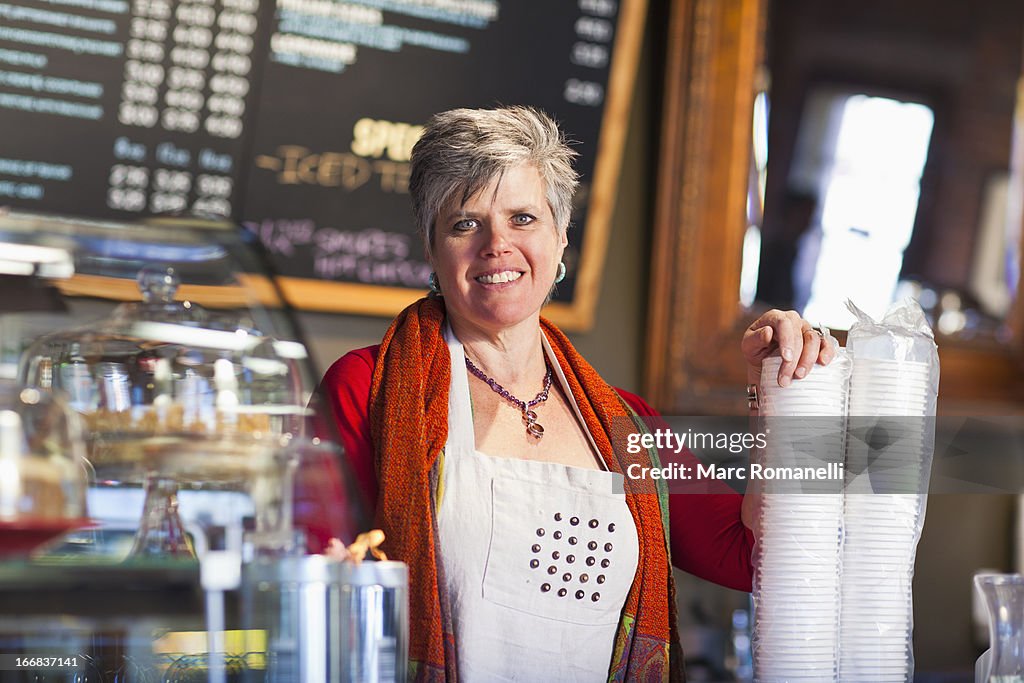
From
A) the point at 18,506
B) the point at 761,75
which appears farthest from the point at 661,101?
the point at 18,506

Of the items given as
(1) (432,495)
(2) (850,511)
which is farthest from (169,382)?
(2) (850,511)

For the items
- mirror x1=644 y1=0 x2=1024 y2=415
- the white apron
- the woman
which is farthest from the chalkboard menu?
the white apron

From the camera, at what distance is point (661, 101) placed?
8.03 ft

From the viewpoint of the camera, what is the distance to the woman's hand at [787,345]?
106cm

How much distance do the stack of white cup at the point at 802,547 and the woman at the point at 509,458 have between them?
0.03m

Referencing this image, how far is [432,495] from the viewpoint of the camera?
3.81ft

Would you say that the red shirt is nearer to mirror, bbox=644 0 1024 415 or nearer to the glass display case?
the glass display case

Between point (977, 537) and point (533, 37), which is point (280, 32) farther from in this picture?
point (977, 537)

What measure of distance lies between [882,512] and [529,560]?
35 centimetres

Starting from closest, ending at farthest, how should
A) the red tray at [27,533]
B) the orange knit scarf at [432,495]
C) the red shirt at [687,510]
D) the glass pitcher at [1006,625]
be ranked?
the red tray at [27,533], the glass pitcher at [1006,625], the orange knit scarf at [432,495], the red shirt at [687,510]

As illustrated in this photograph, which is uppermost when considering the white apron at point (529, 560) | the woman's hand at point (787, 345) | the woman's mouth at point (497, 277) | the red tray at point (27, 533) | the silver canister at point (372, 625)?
the woman's mouth at point (497, 277)

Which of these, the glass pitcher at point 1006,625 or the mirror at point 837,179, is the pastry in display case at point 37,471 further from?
the mirror at point 837,179

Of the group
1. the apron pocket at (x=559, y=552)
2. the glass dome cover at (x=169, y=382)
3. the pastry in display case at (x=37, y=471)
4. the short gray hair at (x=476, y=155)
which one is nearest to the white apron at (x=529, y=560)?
the apron pocket at (x=559, y=552)

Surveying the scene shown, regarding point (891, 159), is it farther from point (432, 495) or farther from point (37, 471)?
point (37, 471)
